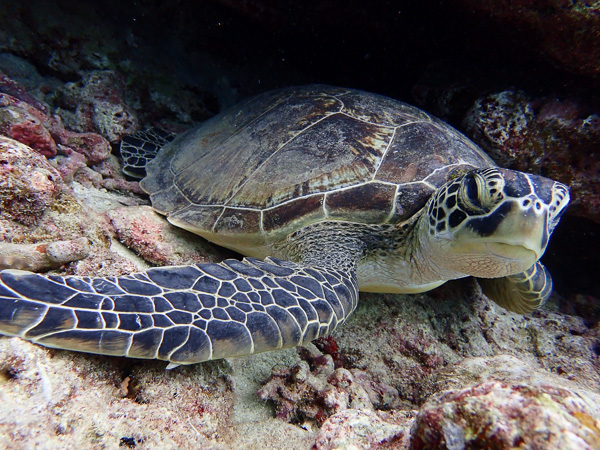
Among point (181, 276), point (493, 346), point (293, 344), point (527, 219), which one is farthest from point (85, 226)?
Result: point (493, 346)

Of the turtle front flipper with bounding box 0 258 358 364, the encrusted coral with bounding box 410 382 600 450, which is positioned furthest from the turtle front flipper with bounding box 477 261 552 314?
the encrusted coral with bounding box 410 382 600 450

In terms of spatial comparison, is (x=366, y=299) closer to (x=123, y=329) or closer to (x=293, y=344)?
(x=293, y=344)

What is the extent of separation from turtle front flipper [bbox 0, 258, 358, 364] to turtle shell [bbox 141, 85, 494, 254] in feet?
1.87

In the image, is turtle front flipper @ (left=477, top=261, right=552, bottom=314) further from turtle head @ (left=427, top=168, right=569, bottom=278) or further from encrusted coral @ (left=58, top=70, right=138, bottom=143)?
encrusted coral @ (left=58, top=70, right=138, bottom=143)

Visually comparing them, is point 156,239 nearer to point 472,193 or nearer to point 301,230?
point 301,230

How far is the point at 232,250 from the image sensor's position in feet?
7.95

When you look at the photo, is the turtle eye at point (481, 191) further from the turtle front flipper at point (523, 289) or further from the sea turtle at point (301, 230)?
the turtle front flipper at point (523, 289)

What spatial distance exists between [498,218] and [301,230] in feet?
3.65

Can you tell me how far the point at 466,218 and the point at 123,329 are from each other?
160 centimetres

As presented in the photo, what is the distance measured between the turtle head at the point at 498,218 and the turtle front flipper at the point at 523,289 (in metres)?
0.84

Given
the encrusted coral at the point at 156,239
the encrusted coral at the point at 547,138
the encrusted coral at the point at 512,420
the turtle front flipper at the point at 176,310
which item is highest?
the encrusted coral at the point at 547,138

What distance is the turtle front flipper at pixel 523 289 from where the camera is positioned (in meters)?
2.33

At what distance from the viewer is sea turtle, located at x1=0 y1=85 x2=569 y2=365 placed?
1.07m

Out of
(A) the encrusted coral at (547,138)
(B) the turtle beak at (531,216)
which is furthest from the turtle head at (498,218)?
(A) the encrusted coral at (547,138)
